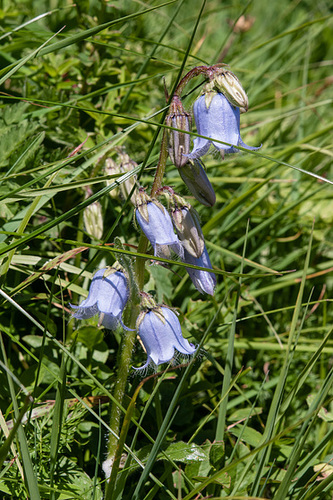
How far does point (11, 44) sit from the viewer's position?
106 inches

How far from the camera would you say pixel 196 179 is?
181cm

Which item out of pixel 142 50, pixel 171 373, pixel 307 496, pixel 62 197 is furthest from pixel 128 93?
pixel 307 496

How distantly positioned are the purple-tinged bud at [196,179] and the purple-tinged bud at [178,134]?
4cm

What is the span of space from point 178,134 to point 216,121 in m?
0.13

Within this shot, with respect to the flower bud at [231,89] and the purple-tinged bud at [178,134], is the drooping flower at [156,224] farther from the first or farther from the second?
the flower bud at [231,89]

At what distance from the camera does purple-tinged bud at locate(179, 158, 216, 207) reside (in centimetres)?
→ 180

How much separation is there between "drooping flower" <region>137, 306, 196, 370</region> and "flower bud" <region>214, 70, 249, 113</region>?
72 centimetres

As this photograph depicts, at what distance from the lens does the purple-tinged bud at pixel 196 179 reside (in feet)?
5.90

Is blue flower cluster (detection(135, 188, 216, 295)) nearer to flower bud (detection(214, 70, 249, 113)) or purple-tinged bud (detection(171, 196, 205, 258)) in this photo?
purple-tinged bud (detection(171, 196, 205, 258))

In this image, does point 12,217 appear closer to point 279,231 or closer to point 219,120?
point 219,120

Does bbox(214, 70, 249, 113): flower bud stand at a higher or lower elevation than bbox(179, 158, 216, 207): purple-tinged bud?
higher

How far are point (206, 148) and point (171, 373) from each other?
93 cm

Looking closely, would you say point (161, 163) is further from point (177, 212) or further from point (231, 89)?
point (231, 89)

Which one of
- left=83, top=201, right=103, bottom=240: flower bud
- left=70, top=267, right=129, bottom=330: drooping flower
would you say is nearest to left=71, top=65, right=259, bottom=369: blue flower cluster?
left=70, top=267, right=129, bottom=330: drooping flower
